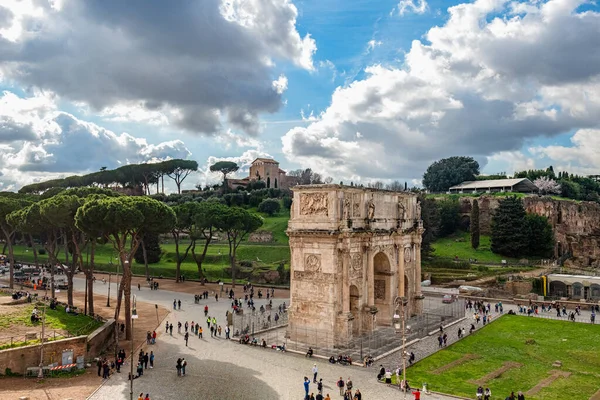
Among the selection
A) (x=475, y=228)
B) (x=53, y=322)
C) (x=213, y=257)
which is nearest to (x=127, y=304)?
(x=53, y=322)

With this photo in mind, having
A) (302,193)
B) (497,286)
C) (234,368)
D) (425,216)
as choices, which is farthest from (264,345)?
(425,216)

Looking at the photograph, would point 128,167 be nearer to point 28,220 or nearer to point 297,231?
point 28,220

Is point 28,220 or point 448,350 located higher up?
point 28,220

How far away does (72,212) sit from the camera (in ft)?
117

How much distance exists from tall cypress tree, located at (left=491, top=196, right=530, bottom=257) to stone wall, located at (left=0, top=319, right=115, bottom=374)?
5552 cm

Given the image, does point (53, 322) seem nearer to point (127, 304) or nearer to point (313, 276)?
point (127, 304)

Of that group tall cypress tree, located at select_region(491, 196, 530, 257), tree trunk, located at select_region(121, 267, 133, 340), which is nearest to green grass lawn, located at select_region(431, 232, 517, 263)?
tall cypress tree, located at select_region(491, 196, 530, 257)

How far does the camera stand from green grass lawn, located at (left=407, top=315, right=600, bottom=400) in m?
23.2

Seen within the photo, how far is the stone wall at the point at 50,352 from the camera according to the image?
23.6 metres

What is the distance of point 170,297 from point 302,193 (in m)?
23.5

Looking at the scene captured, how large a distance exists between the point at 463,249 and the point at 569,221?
23940 millimetres

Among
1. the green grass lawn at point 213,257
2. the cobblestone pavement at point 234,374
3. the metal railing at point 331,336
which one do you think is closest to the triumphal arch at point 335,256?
the metal railing at point 331,336

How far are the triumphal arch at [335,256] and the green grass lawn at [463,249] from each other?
37.1 meters

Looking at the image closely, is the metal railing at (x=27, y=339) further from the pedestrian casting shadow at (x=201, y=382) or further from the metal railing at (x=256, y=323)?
the metal railing at (x=256, y=323)
